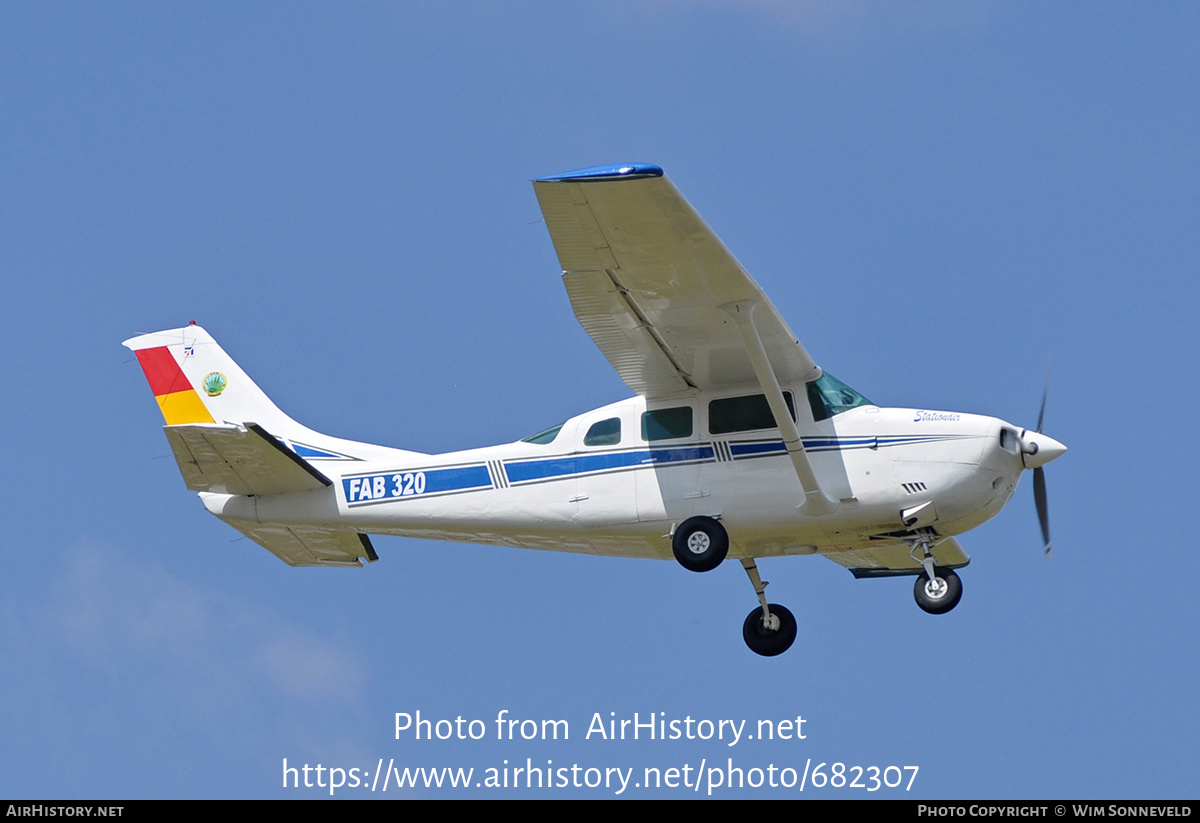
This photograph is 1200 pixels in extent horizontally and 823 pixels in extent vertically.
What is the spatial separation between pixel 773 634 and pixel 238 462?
6130 millimetres

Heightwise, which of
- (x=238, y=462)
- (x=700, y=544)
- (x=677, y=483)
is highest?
(x=238, y=462)

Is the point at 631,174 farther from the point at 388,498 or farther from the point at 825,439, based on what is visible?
the point at 388,498

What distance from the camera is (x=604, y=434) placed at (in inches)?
648

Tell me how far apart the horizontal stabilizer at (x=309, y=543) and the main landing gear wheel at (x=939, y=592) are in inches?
246

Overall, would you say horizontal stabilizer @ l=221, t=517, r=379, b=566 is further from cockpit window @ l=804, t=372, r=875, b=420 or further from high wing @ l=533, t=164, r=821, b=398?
cockpit window @ l=804, t=372, r=875, b=420

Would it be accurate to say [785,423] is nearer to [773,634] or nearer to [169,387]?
[773,634]

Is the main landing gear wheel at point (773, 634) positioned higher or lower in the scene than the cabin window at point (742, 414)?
lower

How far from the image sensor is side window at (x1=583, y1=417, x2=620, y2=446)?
1642 centimetres

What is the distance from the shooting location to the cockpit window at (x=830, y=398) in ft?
52.1

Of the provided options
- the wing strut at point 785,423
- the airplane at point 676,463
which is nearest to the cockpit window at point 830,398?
the airplane at point 676,463

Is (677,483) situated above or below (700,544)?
above

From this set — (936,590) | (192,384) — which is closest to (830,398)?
(936,590)

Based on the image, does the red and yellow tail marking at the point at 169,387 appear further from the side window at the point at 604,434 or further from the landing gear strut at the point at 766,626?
the landing gear strut at the point at 766,626

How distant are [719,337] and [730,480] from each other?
148 centimetres
